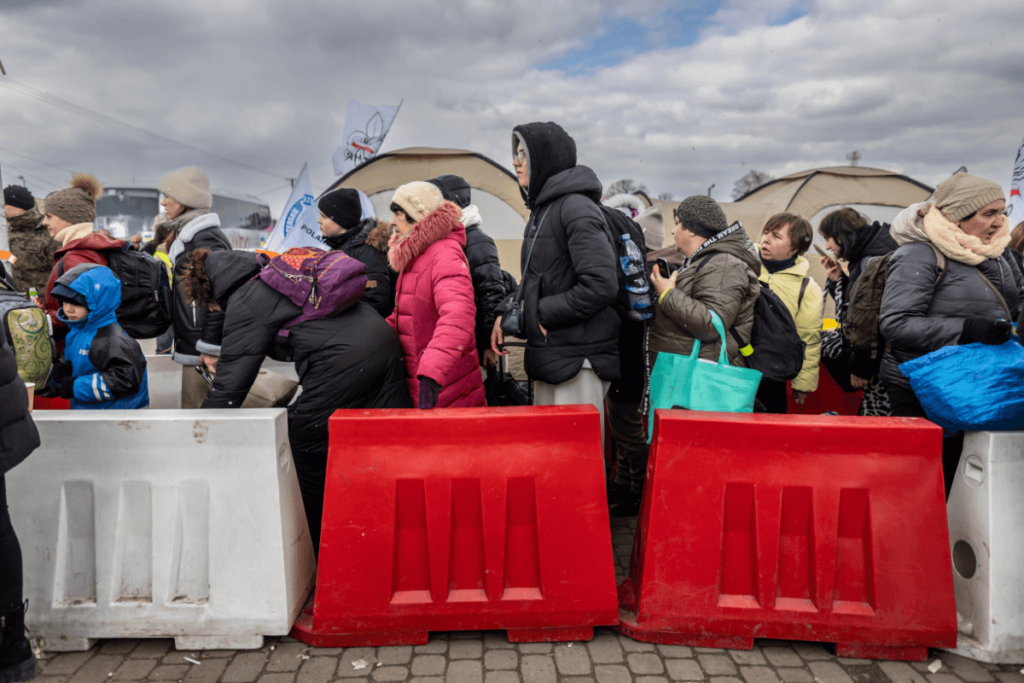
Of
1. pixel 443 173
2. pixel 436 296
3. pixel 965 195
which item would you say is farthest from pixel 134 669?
pixel 443 173

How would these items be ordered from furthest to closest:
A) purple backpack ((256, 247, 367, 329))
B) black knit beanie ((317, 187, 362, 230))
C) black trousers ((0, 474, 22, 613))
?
1. black knit beanie ((317, 187, 362, 230))
2. purple backpack ((256, 247, 367, 329))
3. black trousers ((0, 474, 22, 613))

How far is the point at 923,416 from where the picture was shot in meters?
2.79

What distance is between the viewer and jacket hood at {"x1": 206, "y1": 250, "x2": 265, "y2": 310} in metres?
2.75

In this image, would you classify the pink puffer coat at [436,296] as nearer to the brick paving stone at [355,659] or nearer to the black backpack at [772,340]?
the brick paving stone at [355,659]

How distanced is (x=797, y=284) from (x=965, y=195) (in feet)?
4.27

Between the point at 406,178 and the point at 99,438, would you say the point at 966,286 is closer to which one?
the point at 99,438

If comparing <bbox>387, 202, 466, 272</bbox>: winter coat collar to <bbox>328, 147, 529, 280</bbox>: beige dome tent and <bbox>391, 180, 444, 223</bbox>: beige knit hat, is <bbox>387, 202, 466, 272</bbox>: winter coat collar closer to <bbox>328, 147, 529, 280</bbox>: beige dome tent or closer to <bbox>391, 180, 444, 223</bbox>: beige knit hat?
<bbox>391, 180, 444, 223</bbox>: beige knit hat

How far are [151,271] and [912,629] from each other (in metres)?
4.38

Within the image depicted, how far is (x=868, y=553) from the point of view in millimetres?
2316

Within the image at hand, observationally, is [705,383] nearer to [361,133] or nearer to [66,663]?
[66,663]

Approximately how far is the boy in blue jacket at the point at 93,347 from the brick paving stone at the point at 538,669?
231 centimetres

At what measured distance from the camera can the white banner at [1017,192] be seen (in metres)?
5.21

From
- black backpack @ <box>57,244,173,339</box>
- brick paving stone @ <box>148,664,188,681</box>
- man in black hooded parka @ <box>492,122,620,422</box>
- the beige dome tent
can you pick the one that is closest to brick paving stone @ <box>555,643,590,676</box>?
man in black hooded parka @ <box>492,122,620,422</box>

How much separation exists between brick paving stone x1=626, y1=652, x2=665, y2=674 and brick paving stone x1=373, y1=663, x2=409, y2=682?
32.3 inches
